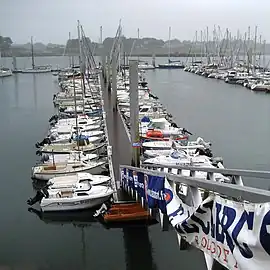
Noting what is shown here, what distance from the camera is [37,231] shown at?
15.4 meters

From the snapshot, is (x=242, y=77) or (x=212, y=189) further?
(x=242, y=77)

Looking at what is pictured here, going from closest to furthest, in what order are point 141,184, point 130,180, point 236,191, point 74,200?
1. point 236,191
2. point 141,184
3. point 130,180
4. point 74,200

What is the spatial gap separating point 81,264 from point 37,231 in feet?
10.2

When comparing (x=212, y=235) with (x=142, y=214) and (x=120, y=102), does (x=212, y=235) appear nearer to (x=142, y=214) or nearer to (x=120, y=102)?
(x=142, y=214)

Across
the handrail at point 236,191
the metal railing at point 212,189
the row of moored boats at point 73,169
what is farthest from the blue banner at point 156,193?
the row of moored boats at point 73,169

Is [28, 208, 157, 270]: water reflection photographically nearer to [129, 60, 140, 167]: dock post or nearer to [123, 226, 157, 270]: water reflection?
[123, 226, 157, 270]: water reflection

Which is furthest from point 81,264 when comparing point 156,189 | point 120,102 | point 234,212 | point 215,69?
point 215,69

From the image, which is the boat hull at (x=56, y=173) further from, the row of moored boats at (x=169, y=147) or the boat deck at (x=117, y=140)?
the row of moored boats at (x=169, y=147)

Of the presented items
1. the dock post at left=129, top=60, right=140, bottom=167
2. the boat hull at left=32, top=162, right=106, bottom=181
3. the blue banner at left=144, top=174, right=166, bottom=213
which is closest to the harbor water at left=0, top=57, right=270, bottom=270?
the boat hull at left=32, top=162, right=106, bottom=181

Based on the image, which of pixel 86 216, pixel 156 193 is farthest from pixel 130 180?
pixel 156 193

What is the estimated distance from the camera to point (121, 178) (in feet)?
51.9

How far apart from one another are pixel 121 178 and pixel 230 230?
12.1 metres

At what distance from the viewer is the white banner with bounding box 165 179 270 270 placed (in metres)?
3.34

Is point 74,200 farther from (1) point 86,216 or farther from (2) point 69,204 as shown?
(1) point 86,216
